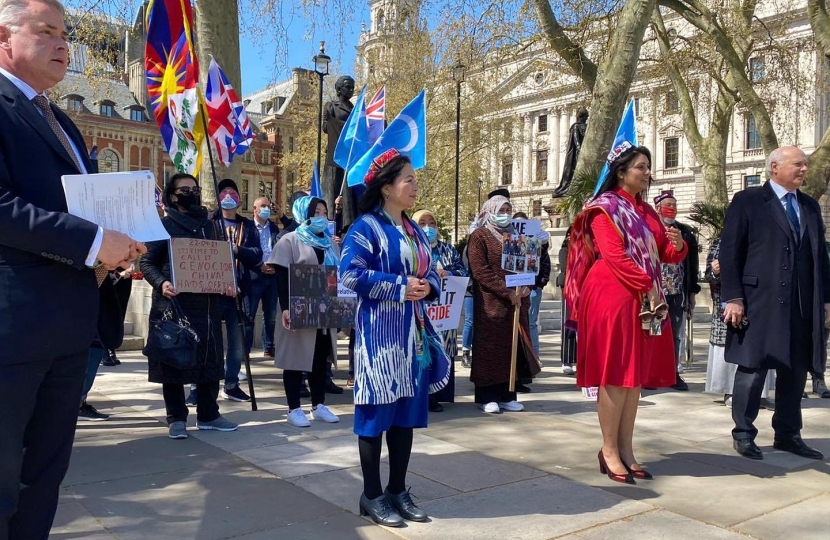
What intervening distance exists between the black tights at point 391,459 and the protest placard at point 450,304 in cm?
278

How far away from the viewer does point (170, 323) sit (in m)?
5.61

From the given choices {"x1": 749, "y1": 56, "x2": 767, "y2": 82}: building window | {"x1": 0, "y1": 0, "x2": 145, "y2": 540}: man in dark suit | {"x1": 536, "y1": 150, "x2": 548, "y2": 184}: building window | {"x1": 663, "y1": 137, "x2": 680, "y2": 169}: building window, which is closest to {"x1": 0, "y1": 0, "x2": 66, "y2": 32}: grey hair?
{"x1": 0, "y1": 0, "x2": 145, "y2": 540}: man in dark suit

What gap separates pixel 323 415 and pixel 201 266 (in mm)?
1567

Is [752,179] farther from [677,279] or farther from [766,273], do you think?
[766,273]

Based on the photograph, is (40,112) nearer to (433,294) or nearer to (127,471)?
(433,294)

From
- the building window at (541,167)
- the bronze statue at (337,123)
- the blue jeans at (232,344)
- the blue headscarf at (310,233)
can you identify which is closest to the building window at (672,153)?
the building window at (541,167)

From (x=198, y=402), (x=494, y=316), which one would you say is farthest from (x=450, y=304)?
(x=198, y=402)

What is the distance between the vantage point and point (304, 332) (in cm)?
617

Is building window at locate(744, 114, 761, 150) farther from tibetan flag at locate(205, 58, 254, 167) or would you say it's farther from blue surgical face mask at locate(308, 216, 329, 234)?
blue surgical face mask at locate(308, 216, 329, 234)

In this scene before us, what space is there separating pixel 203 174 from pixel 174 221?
527 centimetres

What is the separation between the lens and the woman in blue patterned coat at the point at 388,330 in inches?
150

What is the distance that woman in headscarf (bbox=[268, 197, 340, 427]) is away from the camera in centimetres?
612

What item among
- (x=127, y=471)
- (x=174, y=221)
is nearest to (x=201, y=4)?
(x=174, y=221)

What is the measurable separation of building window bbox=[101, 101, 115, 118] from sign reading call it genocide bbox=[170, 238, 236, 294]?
221 ft
